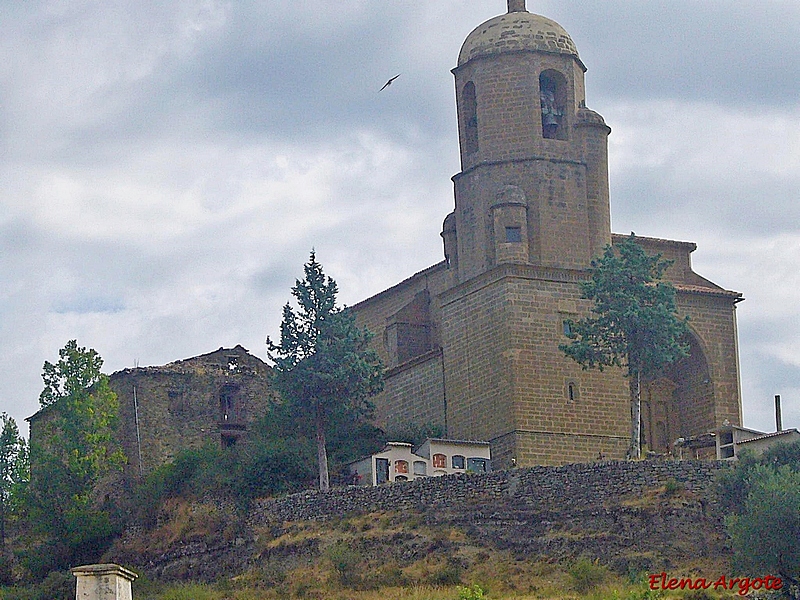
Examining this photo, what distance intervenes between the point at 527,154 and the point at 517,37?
3.66 meters

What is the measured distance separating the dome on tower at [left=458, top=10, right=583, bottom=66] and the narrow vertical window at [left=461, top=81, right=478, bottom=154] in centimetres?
90

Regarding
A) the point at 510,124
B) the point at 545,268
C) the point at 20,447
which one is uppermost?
the point at 510,124

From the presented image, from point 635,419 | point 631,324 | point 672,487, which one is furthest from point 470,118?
point 672,487

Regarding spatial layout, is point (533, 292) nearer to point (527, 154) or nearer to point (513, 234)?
point (513, 234)

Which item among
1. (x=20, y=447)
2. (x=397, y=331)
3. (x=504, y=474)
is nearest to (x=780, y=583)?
(x=504, y=474)

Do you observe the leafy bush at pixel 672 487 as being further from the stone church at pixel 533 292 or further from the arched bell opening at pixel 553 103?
the arched bell opening at pixel 553 103

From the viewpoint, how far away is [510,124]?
6122 cm

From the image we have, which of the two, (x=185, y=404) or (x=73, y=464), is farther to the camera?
(x=185, y=404)

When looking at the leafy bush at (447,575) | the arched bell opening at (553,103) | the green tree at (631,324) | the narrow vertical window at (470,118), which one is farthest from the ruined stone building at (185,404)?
the leafy bush at (447,575)

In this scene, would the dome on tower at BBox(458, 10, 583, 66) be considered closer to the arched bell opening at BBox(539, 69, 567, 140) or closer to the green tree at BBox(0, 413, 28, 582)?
the arched bell opening at BBox(539, 69, 567, 140)

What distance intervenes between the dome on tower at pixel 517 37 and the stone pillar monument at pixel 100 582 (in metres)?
30.4

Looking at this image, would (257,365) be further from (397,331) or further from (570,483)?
(570,483)

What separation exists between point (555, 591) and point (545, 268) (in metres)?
14.1

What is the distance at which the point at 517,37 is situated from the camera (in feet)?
202
